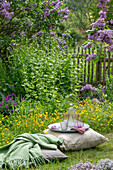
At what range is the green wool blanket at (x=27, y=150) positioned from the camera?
3205 millimetres

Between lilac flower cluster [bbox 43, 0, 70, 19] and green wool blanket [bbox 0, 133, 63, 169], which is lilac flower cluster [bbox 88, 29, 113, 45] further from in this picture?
lilac flower cluster [bbox 43, 0, 70, 19]

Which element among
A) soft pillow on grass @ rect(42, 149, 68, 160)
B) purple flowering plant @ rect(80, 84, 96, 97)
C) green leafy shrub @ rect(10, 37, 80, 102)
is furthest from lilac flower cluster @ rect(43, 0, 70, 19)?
soft pillow on grass @ rect(42, 149, 68, 160)

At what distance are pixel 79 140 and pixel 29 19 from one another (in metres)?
4.70

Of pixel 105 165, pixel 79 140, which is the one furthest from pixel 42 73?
pixel 105 165

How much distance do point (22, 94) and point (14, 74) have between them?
0.63 metres

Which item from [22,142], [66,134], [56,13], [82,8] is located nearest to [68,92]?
[56,13]

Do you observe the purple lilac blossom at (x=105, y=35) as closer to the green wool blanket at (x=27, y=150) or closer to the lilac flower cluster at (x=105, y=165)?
the green wool blanket at (x=27, y=150)

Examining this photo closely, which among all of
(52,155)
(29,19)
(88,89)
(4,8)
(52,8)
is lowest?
(52,155)

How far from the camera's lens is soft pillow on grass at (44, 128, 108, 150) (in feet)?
12.4

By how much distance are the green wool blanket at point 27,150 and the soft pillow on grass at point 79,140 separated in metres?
0.12

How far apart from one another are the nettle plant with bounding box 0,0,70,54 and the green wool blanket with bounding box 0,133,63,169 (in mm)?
4147

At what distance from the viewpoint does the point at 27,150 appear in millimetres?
3348

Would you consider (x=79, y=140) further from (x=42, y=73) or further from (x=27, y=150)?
(x=42, y=73)

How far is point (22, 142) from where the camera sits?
3559 millimetres
